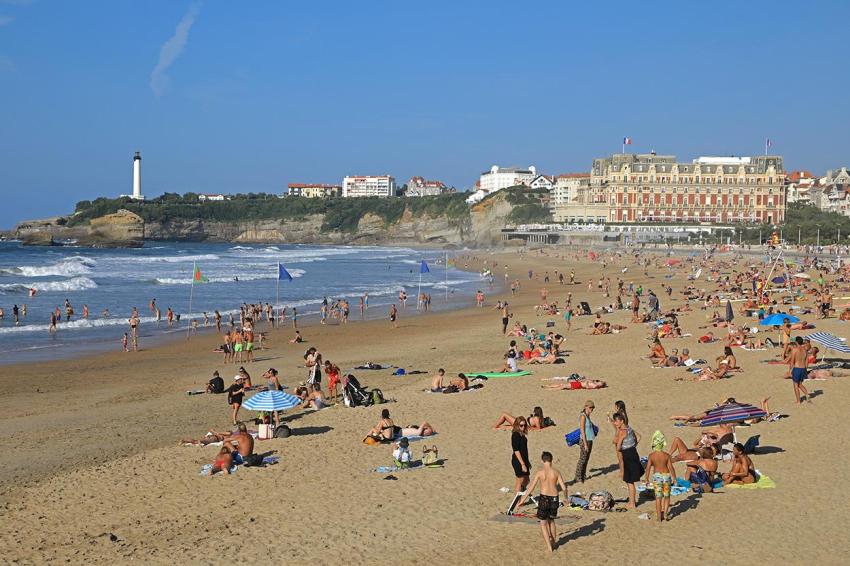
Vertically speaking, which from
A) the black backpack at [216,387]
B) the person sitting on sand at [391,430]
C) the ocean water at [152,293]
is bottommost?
the ocean water at [152,293]

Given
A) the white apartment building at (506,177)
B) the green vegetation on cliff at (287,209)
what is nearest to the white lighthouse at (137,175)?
the green vegetation on cliff at (287,209)

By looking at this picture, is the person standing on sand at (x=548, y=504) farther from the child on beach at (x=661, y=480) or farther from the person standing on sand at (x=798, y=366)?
the person standing on sand at (x=798, y=366)

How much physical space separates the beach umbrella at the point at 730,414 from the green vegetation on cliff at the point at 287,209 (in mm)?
129195

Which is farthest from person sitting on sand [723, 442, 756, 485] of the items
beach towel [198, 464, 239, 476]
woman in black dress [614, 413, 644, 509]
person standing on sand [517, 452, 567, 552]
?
beach towel [198, 464, 239, 476]

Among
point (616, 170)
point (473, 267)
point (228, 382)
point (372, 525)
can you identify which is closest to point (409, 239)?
point (616, 170)

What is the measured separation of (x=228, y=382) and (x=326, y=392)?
2983 millimetres

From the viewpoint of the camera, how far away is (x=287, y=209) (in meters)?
164

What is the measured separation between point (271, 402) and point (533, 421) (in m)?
3.82

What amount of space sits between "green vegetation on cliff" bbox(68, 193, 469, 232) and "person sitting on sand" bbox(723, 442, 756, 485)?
131643 mm

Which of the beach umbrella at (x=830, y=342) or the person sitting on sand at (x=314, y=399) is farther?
the beach umbrella at (x=830, y=342)

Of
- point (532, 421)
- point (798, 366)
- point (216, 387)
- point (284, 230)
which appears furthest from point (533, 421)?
point (284, 230)

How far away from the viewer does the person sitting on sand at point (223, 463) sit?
10438 mm

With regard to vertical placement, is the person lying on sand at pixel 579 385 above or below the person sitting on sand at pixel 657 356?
below

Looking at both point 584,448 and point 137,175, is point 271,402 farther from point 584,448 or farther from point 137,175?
point 137,175
